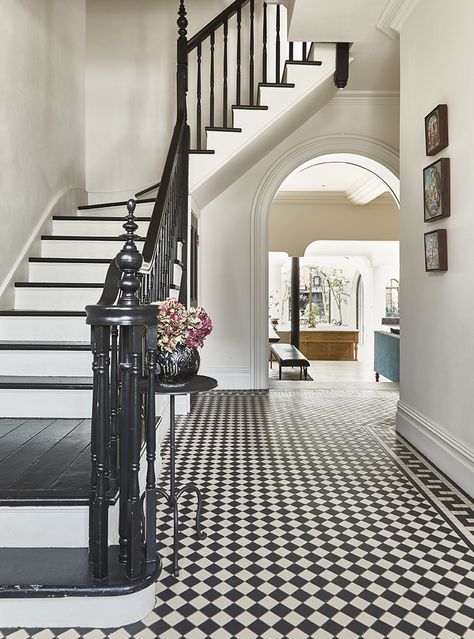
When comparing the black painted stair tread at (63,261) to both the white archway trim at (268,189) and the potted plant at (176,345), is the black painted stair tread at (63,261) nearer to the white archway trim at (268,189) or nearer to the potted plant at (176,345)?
the potted plant at (176,345)

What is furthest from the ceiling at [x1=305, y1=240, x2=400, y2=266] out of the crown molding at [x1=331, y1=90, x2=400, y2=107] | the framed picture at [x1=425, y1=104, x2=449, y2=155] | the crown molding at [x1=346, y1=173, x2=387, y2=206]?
the framed picture at [x1=425, y1=104, x2=449, y2=155]

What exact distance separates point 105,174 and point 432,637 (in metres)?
5.38

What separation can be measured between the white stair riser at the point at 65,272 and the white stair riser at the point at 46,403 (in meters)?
1.43

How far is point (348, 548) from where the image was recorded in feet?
7.51

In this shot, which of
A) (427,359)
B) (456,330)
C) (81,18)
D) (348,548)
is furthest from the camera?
(81,18)

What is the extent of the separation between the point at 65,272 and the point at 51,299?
34cm

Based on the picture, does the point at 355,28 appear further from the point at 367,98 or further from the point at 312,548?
the point at 312,548

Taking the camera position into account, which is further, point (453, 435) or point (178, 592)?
point (453, 435)

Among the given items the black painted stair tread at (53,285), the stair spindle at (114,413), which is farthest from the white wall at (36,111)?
the stair spindle at (114,413)

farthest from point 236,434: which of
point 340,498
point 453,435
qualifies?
point 453,435

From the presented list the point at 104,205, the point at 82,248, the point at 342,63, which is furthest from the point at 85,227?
the point at 342,63

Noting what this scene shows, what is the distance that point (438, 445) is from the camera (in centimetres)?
334

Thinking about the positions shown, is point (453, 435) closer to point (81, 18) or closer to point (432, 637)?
point (432, 637)

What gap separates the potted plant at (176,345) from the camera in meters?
2.11
